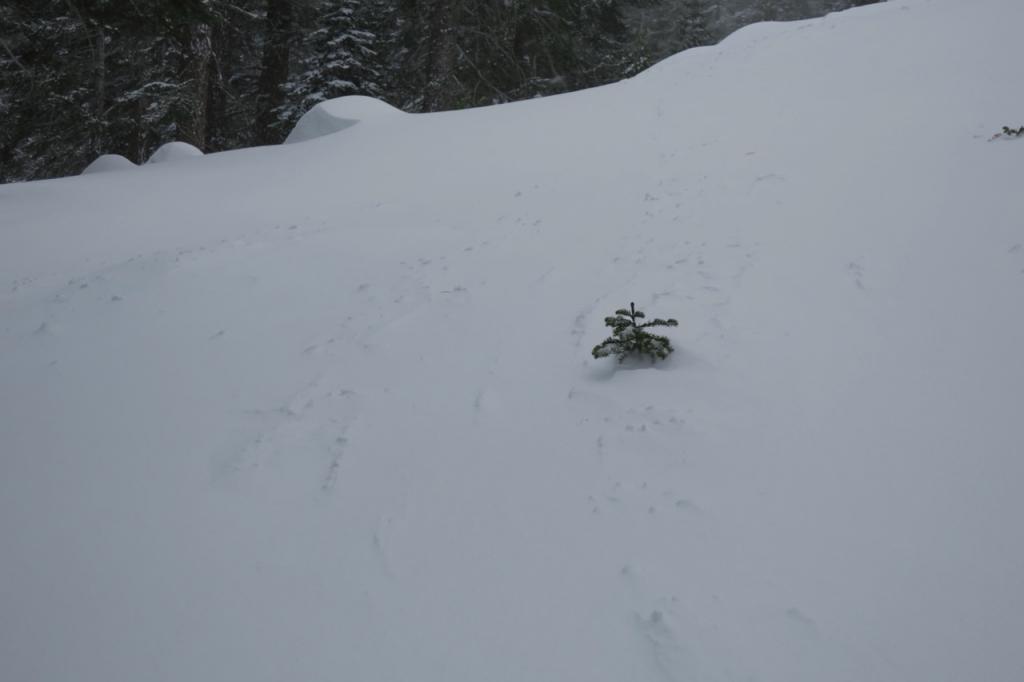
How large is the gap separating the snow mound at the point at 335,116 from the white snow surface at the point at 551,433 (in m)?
4.10

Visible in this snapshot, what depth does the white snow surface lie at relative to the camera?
6.98 ft

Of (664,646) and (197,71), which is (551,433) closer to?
(664,646)

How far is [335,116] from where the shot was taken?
32.5 feet

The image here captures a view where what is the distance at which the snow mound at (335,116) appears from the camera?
32.2 ft

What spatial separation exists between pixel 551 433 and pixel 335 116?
8.54 meters

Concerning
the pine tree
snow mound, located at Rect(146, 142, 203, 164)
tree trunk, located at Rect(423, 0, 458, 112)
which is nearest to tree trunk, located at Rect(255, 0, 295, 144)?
the pine tree

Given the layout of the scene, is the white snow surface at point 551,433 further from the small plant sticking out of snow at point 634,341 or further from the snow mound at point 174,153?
the snow mound at point 174,153

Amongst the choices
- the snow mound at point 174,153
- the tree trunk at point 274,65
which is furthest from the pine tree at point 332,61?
the snow mound at point 174,153

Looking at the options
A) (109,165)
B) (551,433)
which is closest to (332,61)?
(109,165)

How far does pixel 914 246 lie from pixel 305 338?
13.3ft

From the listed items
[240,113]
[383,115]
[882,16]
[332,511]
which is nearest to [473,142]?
[383,115]

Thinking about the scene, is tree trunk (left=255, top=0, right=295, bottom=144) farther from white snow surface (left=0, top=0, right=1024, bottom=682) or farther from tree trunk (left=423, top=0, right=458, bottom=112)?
white snow surface (left=0, top=0, right=1024, bottom=682)

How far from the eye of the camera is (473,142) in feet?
26.7

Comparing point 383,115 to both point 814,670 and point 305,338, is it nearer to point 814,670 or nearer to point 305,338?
point 305,338
